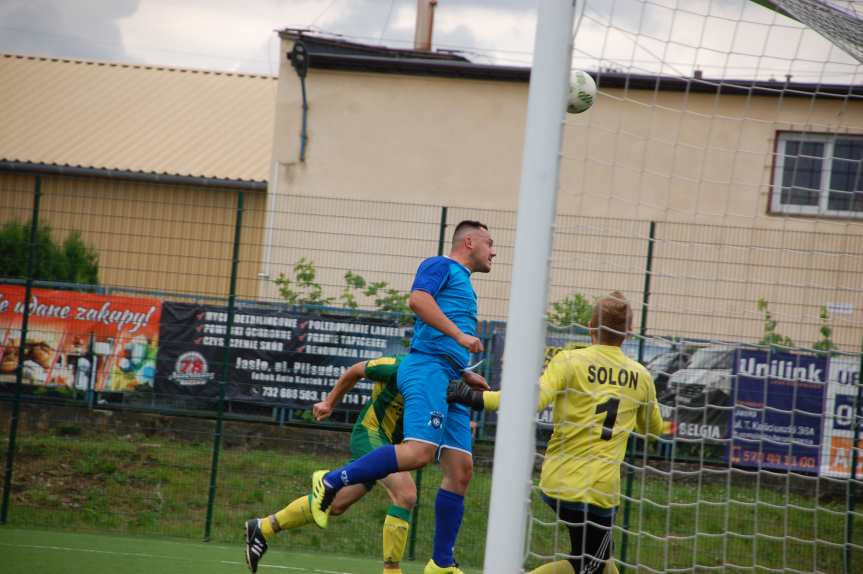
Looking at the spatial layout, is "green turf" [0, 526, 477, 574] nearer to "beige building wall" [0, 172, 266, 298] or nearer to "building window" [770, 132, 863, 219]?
"beige building wall" [0, 172, 266, 298]

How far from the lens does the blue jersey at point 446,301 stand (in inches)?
229

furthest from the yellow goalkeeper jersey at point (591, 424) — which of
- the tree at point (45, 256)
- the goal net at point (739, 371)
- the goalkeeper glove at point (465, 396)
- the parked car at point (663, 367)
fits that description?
the tree at point (45, 256)

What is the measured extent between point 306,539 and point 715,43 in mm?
6058

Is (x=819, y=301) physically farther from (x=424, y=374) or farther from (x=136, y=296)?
(x=136, y=296)

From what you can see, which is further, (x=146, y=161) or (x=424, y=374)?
(x=146, y=161)

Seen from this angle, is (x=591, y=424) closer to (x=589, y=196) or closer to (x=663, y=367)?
(x=589, y=196)

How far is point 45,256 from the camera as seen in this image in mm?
12625

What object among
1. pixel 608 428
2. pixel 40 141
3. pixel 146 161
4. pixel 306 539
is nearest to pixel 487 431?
pixel 306 539

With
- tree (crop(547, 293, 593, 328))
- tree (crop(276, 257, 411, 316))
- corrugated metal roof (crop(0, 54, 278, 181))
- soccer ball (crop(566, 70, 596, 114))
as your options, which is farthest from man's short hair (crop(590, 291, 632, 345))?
corrugated metal roof (crop(0, 54, 278, 181))

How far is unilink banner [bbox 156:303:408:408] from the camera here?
8617 mm

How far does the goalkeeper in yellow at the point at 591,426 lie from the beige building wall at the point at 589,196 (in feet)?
3.89

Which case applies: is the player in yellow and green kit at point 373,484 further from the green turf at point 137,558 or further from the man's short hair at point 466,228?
the green turf at point 137,558

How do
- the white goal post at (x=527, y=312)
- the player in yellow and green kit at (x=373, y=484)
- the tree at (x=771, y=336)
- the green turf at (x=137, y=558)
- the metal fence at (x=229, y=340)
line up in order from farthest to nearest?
the metal fence at (x=229, y=340) → the tree at (x=771, y=336) → the green turf at (x=137, y=558) → the player in yellow and green kit at (x=373, y=484) → the white goal post at (x=527, y=312)

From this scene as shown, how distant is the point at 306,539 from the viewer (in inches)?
352
